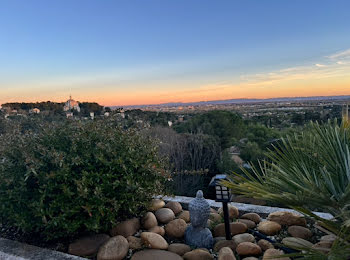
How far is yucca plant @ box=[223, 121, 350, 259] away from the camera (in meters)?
1.59

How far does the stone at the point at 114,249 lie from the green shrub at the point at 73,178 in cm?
19

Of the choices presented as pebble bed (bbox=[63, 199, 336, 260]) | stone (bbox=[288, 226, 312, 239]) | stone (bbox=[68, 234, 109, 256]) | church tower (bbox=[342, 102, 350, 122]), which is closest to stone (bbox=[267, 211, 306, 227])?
pebble bed (bbox=[63, 199, 336, 260])

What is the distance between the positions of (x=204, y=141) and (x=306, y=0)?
491cm

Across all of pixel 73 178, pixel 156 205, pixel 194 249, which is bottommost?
pixel 194 249

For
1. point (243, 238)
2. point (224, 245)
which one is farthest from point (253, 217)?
point (224, 245)

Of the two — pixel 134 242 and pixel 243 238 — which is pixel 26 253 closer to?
pixel 134 242

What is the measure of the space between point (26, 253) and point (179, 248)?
1.56 meters

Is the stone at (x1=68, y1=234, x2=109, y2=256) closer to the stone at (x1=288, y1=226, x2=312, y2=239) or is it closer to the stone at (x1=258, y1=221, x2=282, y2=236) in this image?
the stone at (x1=258, y1=221, x2=282, y2=236)

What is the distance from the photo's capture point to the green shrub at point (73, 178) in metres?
2.89

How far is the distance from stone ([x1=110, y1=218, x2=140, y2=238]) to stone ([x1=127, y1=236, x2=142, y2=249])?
0.13 meters

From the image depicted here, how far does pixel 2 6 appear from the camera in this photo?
609 centimetres

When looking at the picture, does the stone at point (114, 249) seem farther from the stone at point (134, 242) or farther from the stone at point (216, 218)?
the stone at point (216, 218)

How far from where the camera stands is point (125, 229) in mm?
3203

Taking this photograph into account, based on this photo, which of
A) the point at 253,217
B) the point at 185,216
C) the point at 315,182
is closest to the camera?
the point at 315,182
